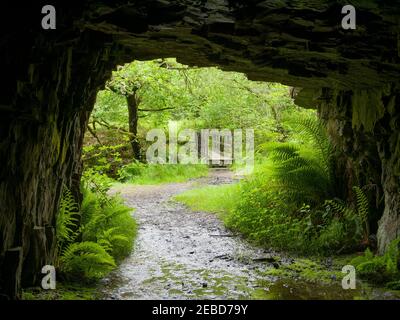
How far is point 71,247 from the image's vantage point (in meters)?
5.58

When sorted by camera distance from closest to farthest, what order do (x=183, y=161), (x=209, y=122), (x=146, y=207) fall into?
1. (x=146, y=207)
2. (x=183, y=161)
3. (x=209, y=122)

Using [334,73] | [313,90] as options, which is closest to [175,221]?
[313,90]

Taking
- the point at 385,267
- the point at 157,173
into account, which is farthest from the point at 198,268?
the point at 157,173

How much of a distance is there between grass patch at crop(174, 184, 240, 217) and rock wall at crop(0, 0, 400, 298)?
4.46 metres

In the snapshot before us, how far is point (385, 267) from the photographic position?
18.0 feet

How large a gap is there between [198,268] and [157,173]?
9506 mm

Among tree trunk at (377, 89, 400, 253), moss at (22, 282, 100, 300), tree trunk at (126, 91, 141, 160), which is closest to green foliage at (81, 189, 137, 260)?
moss at (22, 282, 100, 300)

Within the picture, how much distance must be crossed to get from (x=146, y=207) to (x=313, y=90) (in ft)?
16.5

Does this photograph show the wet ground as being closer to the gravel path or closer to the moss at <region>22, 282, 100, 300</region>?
the gravel path

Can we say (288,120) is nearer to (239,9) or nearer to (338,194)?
(338,194)

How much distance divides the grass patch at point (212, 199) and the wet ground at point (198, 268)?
45 cm

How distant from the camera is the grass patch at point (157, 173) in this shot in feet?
49.1

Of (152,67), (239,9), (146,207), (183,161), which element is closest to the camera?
(239,9)

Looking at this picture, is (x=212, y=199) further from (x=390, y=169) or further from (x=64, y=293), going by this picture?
(x=64, y=293)
